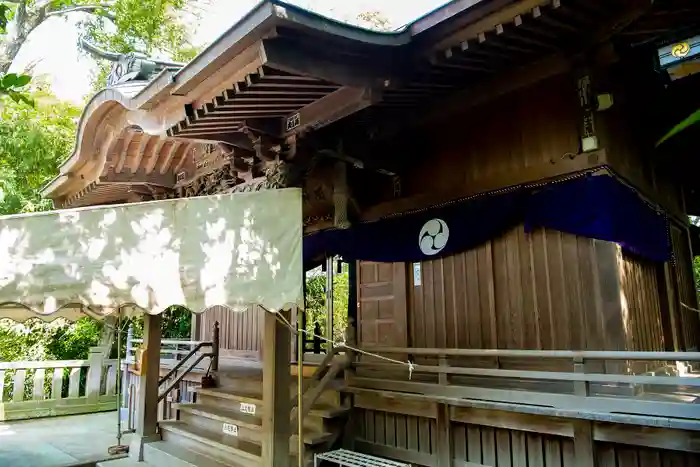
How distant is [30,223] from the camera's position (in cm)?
413

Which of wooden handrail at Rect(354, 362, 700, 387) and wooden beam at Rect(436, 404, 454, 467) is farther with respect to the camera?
wooden beam at Rect(436, 404, 454, 467)

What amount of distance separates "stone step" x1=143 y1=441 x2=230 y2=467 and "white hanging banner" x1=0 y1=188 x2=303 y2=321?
103 inches

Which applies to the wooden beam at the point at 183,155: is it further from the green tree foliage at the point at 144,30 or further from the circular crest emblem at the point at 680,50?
the green tree foliage at the point at 144,30

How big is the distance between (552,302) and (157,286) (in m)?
3.92

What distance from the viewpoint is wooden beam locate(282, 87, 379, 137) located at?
4.49 m

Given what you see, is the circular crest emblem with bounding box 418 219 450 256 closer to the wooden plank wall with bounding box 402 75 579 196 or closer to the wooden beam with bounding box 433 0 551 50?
the wooden plank wall with bounding box 402 75 579 196

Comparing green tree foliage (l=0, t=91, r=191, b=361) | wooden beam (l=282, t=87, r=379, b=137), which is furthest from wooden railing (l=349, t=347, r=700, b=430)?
green tree foliage (l=0, t=91, r=191, b=361)

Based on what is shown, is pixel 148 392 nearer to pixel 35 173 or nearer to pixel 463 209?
pixel 463 209

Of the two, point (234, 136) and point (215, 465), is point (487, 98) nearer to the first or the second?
point (234, 136)

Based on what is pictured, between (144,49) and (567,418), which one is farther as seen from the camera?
(144,49)

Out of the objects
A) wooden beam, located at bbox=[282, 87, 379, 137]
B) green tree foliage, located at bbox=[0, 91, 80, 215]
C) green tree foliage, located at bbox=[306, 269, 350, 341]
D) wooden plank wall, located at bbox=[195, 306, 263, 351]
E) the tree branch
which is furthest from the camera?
green tree foliage, located at bbox=[306, 269, 350, 341]

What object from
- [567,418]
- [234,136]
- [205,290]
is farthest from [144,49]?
[567,418]

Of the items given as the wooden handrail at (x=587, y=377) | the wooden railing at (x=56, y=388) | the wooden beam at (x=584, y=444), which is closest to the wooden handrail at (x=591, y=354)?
the wooden handrail at (x=587, y=377)

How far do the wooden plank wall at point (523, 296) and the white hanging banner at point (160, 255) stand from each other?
2898mm
